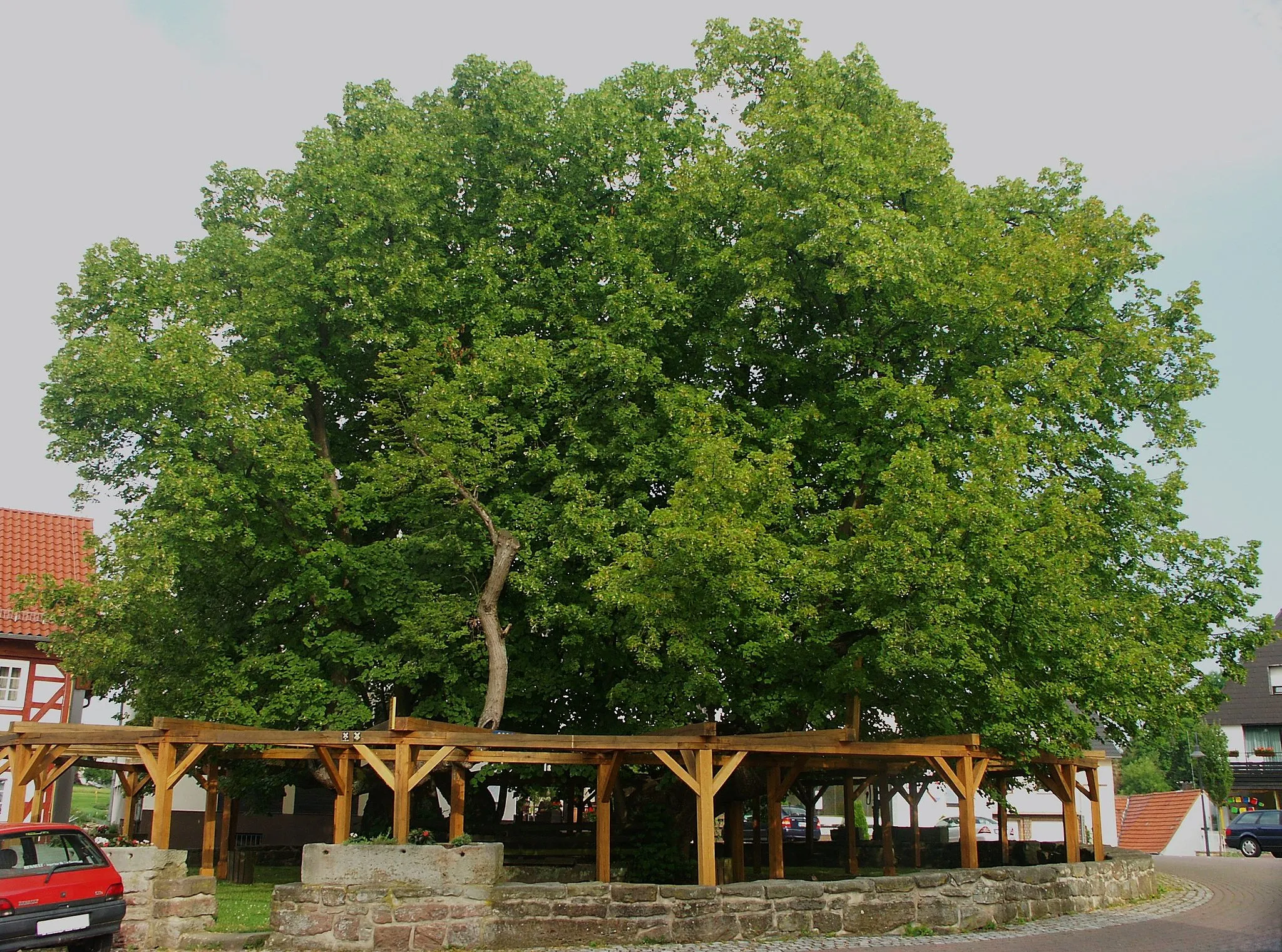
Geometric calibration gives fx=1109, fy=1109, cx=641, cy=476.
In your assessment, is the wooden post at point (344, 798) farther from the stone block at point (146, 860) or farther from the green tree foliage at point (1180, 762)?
the green tree foliage at point (1180, 762)

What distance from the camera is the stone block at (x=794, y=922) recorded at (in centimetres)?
1356

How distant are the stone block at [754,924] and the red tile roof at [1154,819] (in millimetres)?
31094

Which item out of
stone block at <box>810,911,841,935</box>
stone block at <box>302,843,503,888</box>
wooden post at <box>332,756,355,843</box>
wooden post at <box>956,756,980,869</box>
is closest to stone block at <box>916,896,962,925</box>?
stone block at <box>810,911,841,935</box>

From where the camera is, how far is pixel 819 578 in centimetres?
1734

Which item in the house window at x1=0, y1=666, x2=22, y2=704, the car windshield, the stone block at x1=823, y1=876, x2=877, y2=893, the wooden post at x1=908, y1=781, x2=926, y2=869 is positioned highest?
the house window at x1=0, y1=666, x2=22, y2=704

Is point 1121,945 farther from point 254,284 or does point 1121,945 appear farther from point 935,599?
point 254,284

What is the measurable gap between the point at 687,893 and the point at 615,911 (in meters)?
0.91

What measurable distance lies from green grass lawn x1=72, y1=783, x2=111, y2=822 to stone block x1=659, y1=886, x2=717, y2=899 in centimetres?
4563

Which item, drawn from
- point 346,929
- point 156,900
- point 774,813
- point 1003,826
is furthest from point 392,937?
point 1003,826

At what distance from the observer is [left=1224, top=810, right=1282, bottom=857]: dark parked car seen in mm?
33156

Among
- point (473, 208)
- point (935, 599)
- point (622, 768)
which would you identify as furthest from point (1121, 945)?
point (473, 208)

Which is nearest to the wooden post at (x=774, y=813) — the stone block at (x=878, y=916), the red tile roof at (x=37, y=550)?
the stone block at (x=878, y=916)

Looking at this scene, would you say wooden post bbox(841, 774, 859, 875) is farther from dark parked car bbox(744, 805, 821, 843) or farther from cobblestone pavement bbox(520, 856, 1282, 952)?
dark parked car bbox(744, 805, 821, 843)

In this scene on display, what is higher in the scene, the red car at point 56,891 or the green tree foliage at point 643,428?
the green tree foliage at point 643,428
